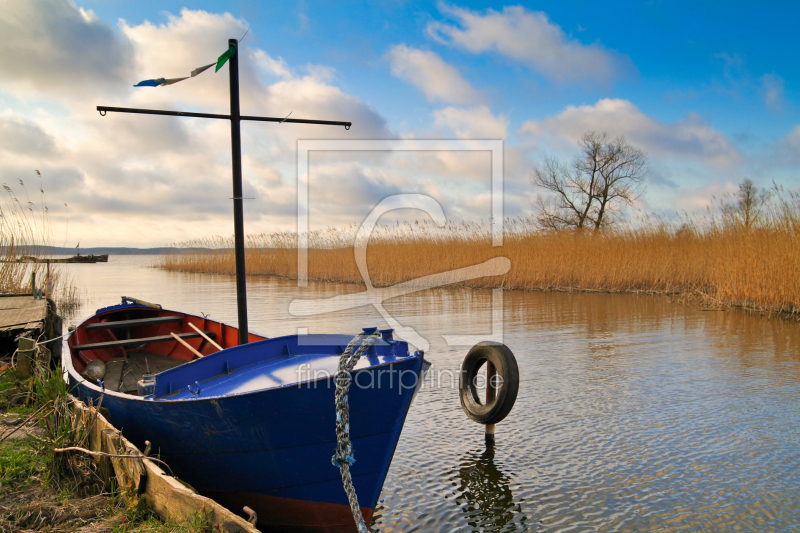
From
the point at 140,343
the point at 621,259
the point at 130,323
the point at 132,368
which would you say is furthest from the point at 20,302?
the point at 621,259

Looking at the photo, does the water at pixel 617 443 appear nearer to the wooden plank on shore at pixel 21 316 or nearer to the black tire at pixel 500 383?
the black tire at pixel 500 383

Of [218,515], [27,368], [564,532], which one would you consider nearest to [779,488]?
[564,532]

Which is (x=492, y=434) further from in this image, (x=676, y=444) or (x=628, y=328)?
(x=628, y=328)

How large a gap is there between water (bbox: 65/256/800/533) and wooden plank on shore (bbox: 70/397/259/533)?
3.91 feet

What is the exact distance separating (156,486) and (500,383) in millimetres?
2659

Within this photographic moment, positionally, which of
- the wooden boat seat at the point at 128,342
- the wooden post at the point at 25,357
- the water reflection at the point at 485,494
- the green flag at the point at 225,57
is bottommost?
the water reflection at the point at 485,494

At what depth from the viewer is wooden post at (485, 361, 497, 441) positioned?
4.50 metres

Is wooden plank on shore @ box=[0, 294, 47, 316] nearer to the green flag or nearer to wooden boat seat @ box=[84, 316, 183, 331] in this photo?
wooden boat seat @ box=[84, 316, 183, 331]

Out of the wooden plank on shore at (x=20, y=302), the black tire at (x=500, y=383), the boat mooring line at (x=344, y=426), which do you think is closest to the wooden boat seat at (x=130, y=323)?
the wooden plank on shore at (x=20, y=302)

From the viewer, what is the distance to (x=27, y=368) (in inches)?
235

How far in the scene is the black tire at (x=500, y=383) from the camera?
13.8 feet

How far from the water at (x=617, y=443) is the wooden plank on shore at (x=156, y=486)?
1191 mm

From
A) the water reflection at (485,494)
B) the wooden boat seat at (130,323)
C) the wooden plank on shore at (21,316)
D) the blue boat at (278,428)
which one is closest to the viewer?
the blue boat at (278,428)

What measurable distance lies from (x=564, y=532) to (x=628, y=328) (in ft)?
25.3
